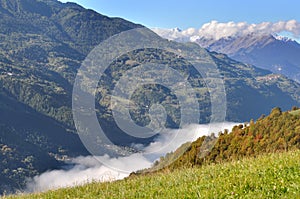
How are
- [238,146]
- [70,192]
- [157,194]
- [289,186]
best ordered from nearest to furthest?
1. [289,186]
2. [157,194]
3. [70,192]
4. [238,146]

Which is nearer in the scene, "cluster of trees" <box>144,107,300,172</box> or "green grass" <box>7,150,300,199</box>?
"green grass" <box>7,150,300,199</box>

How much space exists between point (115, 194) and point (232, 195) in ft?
13.7

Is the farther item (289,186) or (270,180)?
(270,180)

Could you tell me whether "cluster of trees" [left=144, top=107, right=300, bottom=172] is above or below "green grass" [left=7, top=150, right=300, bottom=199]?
below

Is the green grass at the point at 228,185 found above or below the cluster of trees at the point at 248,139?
above

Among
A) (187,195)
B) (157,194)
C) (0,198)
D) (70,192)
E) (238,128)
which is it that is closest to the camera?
(187,195)

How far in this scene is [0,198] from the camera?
707 inches

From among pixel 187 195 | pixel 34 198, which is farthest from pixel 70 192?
pixel 187 195

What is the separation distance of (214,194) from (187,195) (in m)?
0.80

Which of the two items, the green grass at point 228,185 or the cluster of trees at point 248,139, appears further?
the cluster of trees at point 248,139

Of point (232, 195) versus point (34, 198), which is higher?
point (232, 195)

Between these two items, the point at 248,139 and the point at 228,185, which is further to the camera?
the point at 248,139

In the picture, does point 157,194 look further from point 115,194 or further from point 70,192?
point 70,192

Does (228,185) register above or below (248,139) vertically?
above
